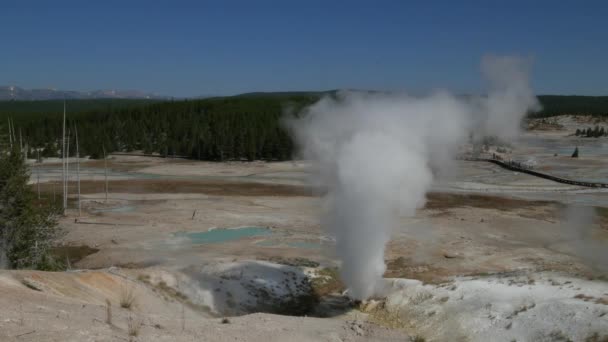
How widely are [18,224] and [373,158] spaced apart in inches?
586

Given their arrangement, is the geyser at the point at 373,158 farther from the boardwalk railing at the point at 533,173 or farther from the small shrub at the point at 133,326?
the boardwalk railing at the point at 533,173

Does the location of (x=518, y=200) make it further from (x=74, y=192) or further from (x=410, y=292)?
(x=74, y=192)

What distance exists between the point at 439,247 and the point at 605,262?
8181 millimetres

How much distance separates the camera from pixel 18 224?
22.4m

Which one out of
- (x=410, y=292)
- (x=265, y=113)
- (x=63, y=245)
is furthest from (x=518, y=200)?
(x=265, y=113)

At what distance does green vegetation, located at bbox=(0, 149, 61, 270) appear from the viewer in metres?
22.2

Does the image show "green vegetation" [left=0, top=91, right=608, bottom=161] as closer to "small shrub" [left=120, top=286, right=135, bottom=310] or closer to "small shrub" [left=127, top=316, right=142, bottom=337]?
"small shrub" [left=120, top=286, right=135, bottom=310]

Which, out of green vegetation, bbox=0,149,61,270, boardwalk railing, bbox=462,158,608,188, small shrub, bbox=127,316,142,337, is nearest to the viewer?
small shrub, bbox=127,316,142,337

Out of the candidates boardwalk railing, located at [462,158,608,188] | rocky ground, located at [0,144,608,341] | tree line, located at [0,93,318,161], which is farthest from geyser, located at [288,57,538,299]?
tree line, located at [0,93,318,161]

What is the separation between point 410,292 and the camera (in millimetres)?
19250

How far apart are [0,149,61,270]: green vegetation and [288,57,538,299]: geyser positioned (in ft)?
38.6

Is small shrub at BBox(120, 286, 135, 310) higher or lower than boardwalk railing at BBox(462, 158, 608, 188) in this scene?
lower

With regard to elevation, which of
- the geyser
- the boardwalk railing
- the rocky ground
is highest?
the geyser

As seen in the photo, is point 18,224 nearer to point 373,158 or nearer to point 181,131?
point 373,158
